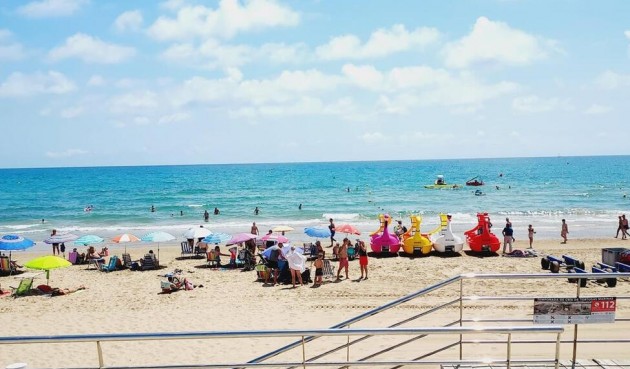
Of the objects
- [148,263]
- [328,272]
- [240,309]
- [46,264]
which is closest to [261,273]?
[328,272]

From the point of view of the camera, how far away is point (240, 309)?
44.5 feet

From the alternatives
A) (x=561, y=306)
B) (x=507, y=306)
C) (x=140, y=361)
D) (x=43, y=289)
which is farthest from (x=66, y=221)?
(x=561, y=306)

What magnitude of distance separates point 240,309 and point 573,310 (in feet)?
33.4

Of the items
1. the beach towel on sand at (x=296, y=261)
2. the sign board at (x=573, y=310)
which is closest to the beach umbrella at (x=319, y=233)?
the beach towel on sand at (x=296, y=261)

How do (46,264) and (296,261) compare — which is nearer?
(296,261)

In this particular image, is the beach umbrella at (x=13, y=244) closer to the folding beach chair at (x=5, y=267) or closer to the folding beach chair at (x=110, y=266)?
the folding beach chair at (x=5, y=267)

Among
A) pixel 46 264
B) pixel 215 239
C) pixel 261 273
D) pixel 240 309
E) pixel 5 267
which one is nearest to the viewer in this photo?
pixel 240 309

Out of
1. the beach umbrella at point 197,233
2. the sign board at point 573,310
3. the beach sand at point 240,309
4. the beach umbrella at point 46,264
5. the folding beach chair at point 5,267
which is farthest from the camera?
the beach umbrella at point 197,233

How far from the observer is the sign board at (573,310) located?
15.4 ft

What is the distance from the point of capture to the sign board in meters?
4.70

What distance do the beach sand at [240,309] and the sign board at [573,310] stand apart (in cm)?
463

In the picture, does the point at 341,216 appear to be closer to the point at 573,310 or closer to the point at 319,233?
the point at 319,233

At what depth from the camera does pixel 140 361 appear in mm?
9984

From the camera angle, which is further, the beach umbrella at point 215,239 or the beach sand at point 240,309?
the beach umbrella at point 215,239
